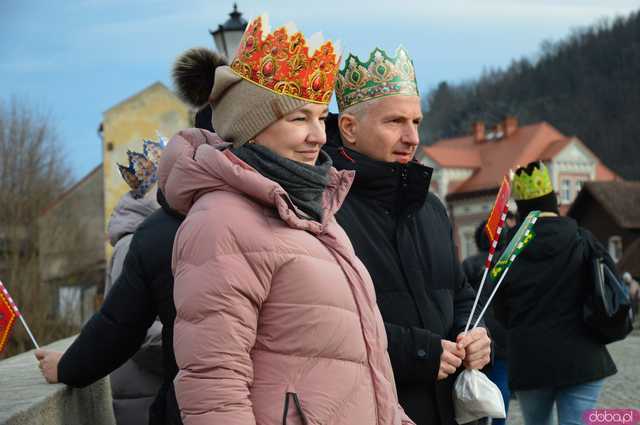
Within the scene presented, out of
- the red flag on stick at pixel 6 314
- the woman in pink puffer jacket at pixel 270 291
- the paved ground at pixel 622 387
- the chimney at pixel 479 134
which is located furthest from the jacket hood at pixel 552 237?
the chimney at pixel 479 134

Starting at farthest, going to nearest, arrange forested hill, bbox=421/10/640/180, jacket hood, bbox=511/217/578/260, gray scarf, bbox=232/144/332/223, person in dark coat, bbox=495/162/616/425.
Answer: forested hill, bbox=421/10/640/180, jacket hood, bbox=511/217/578/260, person in dark coat, bbox=495/162/616/425, gray scarf, bbox=232/144/332/223

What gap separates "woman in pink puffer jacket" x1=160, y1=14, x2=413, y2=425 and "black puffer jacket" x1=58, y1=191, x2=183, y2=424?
1.18 feet

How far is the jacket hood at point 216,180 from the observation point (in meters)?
2.70

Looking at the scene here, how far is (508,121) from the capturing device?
73.4 m

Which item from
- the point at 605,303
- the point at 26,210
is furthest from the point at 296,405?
the point at 26,210

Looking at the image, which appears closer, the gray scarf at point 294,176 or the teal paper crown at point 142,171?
the gray scarf at point 294,176

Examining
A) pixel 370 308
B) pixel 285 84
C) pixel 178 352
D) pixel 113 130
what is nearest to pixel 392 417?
pixel 370 308

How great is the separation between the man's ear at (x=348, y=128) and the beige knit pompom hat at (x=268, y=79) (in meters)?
0.96

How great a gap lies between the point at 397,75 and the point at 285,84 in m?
1.21

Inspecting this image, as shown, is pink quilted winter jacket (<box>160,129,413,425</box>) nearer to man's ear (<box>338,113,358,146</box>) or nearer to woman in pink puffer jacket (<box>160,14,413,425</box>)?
woman in pink puffer jacket (<box>160,14,413,425</box>)

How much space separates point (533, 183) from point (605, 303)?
3.49 ft

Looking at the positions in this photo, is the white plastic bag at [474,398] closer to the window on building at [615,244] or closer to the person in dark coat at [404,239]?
the person in dark coat at [404,239]

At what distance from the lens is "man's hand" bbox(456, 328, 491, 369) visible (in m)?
3.73

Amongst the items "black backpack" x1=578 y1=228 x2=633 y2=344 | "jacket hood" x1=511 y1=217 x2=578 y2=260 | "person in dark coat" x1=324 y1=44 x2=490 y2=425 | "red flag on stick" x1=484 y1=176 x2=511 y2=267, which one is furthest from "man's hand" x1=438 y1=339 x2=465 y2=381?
"jacket hood" x1=511 y1=217 x2=578 y2=260
